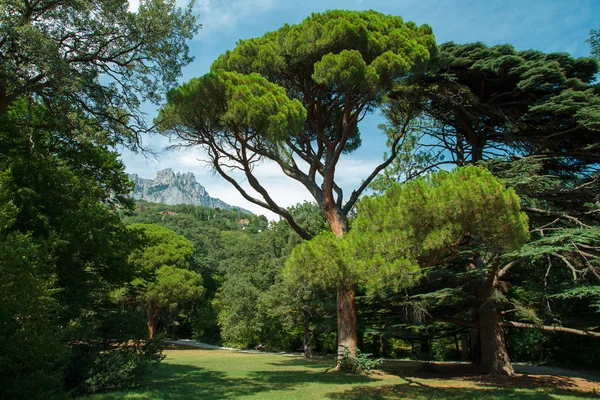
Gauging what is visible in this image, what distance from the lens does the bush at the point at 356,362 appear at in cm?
1060

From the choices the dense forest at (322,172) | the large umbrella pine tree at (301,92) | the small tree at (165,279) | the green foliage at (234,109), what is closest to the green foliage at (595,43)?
the dense forest at (322,172)

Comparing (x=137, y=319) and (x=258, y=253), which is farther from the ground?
(x=258, y=253)

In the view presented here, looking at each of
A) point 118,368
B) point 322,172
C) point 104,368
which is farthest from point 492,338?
point 104,368

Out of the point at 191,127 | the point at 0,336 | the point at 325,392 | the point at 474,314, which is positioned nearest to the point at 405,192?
the point at 325,392

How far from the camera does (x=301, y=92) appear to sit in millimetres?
12336

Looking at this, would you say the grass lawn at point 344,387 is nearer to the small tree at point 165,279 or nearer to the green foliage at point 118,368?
the green foliage at point 118,368

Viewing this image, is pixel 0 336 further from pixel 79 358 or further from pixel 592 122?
pixel 592 122

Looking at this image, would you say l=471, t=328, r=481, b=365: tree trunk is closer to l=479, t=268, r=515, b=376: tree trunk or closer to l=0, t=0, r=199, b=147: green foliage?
l=479, t=268, r=515, b=376: tree trunk

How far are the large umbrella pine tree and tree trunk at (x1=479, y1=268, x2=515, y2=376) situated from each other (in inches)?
153

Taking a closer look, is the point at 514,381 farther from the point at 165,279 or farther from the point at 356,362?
the point at 165,279

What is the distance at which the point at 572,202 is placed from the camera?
11.1 metres

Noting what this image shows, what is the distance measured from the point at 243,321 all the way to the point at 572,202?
1712cm

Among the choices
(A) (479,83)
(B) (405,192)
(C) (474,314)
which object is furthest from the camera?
(C) (474,314)

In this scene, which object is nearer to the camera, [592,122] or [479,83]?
[592,122]
